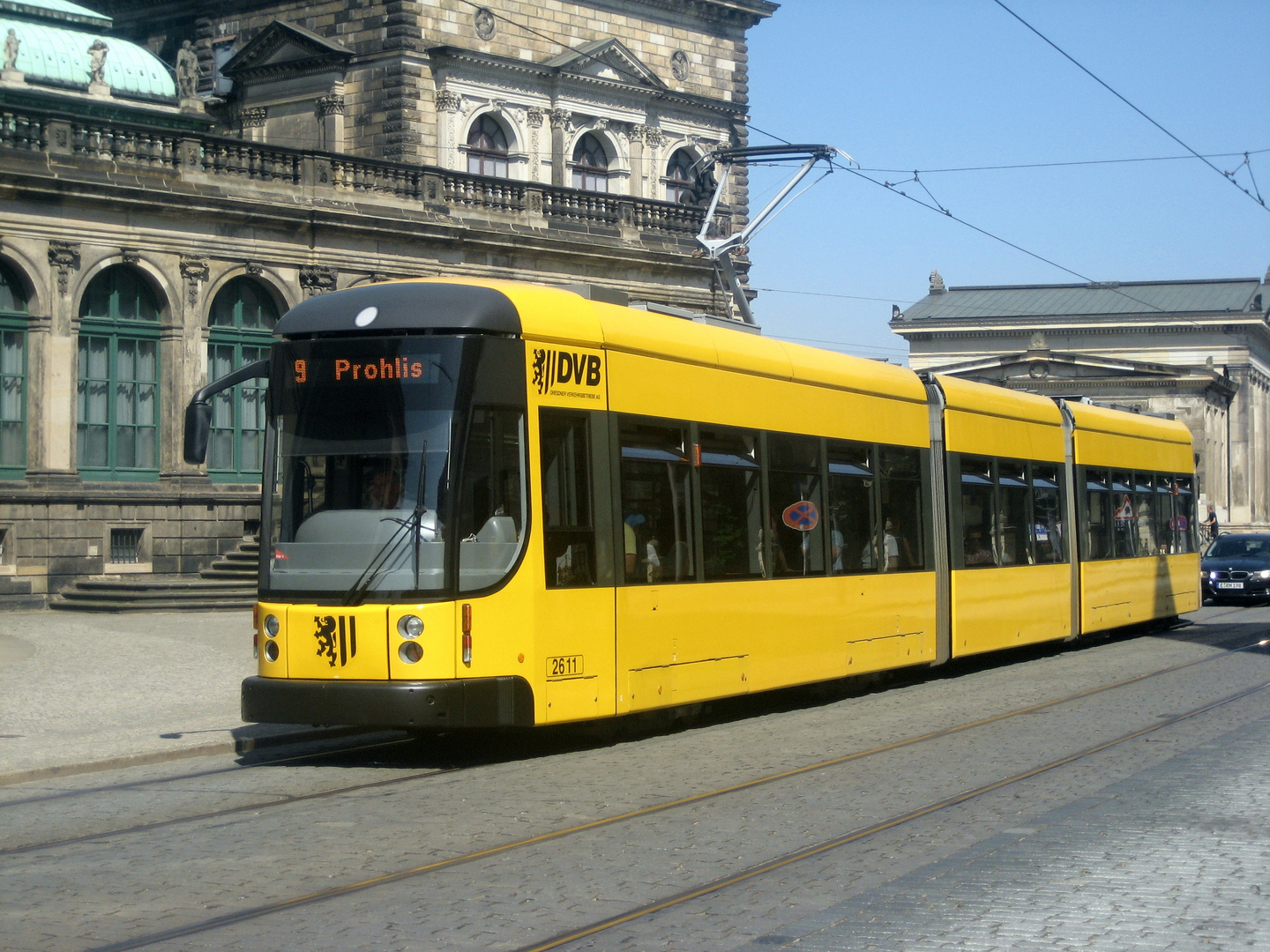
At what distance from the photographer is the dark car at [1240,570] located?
108ft

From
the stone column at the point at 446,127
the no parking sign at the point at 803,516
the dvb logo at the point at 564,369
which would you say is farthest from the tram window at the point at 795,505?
the stone column at the point at 446,127

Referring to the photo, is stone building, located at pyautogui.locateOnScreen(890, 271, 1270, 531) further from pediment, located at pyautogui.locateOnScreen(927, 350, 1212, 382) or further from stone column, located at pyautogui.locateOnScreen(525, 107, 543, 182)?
stone column, located at pyautogui.locateOnScreen(525, 107, 543, 182)

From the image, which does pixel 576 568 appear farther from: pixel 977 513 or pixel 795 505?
pixel 977 513

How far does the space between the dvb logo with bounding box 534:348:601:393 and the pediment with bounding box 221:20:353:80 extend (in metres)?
29.8

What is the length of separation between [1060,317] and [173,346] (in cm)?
8309

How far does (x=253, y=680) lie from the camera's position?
36.8ft

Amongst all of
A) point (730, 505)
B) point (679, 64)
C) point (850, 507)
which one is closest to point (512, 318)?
point (730, 505)

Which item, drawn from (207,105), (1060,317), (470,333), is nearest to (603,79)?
(207,105)

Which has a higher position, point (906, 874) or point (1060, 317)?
point (1060, 317)

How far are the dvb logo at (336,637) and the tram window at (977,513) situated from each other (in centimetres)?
889

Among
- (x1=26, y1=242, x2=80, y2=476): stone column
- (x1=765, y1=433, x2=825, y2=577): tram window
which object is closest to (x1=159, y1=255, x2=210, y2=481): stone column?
(x1=26, y1=242, x2=80, y2=476): stone column

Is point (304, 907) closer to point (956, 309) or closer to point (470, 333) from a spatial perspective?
point (470, 333)

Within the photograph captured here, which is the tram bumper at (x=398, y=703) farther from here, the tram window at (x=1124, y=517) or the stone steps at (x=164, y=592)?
the tram window at (x=1124, y=517)

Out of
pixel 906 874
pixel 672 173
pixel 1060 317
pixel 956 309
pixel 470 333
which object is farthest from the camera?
pixel 956 309
